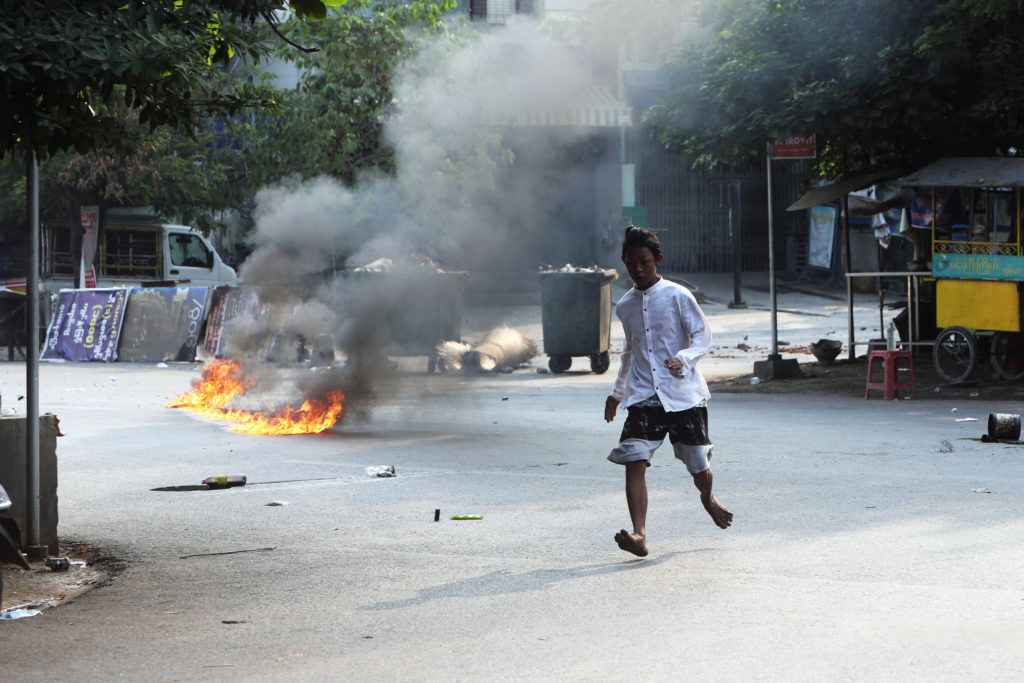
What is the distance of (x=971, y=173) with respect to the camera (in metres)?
13.3

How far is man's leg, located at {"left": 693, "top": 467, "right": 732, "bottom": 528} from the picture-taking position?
19.2 feet

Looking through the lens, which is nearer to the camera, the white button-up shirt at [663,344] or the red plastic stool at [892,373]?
the white button-up shirt at [663,344]

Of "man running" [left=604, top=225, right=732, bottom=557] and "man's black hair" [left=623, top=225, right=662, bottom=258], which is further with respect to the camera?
"man's black hair" [left=623, top=225, right=662, bottom=258]

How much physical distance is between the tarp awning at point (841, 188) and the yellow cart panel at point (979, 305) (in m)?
1.80

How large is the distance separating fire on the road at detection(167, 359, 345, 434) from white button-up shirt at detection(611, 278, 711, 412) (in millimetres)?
5721

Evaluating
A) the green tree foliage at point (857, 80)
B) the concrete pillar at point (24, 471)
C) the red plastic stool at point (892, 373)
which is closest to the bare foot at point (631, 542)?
the concrete pillar at point (24, 471)

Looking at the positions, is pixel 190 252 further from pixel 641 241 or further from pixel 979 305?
pixel 641 241

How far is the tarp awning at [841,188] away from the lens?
49.5 feet

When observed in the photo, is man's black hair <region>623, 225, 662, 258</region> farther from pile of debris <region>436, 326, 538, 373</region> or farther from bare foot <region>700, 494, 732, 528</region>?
pile of debris <region>436, 326, 538, 373</region>

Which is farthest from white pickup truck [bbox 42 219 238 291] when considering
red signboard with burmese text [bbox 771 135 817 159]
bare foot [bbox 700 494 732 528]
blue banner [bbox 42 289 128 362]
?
bare foot [bbox 700 494 732 528]

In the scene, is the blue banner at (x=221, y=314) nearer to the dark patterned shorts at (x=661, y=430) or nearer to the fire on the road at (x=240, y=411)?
the fire on the road at (x=240, y=411)

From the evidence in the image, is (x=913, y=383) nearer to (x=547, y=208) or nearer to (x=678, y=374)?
(x=547, y=208)

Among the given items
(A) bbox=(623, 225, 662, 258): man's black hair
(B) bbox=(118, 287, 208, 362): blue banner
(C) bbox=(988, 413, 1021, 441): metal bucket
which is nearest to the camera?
(A) bbox=(623, 225, 662, 258): man's black hair

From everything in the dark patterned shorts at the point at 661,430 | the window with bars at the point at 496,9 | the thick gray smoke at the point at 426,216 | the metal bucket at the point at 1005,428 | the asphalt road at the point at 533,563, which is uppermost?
the window with bars at the point at 496,9
